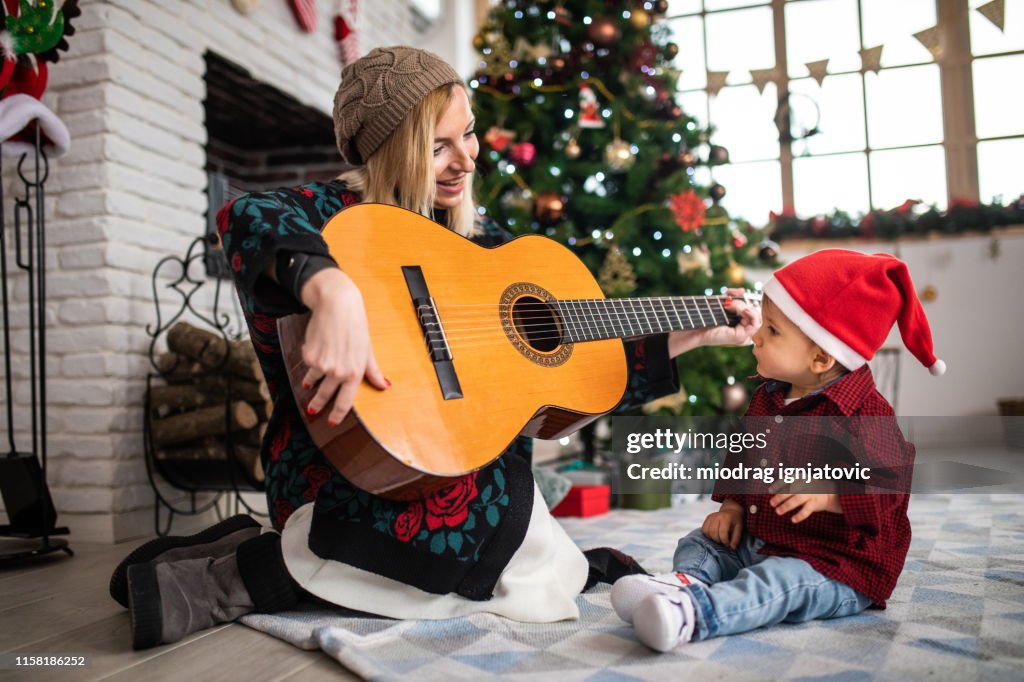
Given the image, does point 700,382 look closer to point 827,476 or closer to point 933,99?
point 827,476

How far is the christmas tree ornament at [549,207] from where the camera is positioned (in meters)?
2.68

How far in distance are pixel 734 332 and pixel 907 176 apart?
3.85m

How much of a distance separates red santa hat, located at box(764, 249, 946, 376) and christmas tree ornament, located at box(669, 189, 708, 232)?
1524 mm

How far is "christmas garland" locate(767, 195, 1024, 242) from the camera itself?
425 centimetres

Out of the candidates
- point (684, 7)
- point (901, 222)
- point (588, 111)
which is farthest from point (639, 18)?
point (684, 7)

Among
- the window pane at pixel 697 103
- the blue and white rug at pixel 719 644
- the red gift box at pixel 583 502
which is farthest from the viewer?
the window pane at pixel 697 103

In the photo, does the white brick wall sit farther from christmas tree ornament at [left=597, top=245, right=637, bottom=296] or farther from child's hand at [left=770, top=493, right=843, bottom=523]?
child's hand at [left=770, top=493, right=843, bottom=523]

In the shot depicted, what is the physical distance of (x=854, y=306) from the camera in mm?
1206

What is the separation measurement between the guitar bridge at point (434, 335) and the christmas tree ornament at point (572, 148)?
5.94 feet

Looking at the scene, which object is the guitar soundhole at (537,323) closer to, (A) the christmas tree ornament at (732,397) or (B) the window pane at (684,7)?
(A) the christmas tree ornament at (732,397)

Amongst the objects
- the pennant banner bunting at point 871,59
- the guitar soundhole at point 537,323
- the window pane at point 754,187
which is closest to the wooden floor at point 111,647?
the guitar soundhole at point 537,323

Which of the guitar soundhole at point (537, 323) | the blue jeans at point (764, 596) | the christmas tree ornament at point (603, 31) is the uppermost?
the christmas tree ornament at point (603, 31)

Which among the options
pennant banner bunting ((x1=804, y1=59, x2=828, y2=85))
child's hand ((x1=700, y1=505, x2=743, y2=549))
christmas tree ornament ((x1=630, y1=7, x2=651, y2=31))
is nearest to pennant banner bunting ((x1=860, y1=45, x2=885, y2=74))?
pennant banner bunting ((x1=804, y1=59, x2=828, y2=85))

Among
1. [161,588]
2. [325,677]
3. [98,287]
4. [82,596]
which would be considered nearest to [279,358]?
[161,588]
